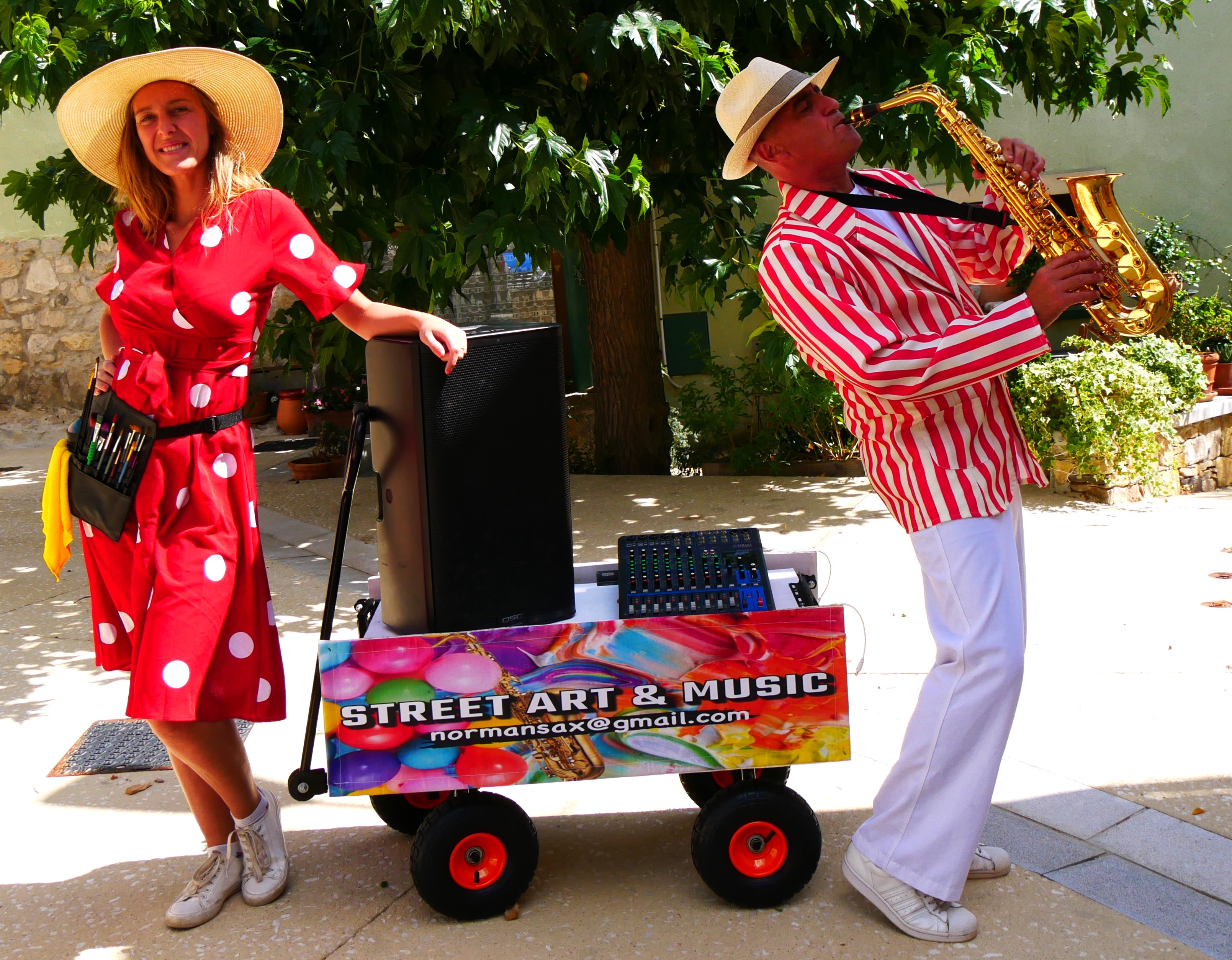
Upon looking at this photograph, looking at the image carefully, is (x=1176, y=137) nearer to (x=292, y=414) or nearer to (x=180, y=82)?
(x=292, y=414)

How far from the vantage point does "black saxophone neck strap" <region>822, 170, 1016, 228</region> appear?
2477 mm

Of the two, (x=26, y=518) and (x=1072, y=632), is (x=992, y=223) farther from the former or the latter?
(x=26, y=518)

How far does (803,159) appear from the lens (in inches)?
99.5

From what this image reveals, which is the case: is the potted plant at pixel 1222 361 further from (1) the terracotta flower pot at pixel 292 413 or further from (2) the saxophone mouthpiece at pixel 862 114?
(1) the terracotta flower pot at pixel 292 413

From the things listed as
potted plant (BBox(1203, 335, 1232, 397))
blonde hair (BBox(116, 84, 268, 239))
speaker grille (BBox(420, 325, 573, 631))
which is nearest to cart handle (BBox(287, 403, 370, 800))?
speaker grille (BBox(420, 325, 573, 631))

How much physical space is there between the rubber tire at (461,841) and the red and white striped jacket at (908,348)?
3.74ft

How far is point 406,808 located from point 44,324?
11.1 m

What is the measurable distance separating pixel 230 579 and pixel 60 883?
107 centimetres

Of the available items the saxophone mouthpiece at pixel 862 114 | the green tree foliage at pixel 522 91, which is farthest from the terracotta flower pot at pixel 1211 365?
the saxophone mouthpiece at pixel 862 114

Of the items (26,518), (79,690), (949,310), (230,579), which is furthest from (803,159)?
(26,518)

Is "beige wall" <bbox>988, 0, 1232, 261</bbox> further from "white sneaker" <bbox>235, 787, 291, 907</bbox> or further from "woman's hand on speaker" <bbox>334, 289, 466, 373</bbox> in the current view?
"white sneaker" <bbox>235, 787, 291, 907</bbox>

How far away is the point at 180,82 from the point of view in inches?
109

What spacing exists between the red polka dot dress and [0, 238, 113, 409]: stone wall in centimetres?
1053

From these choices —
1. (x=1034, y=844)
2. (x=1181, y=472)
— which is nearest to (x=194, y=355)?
(x=1034, y=844)
